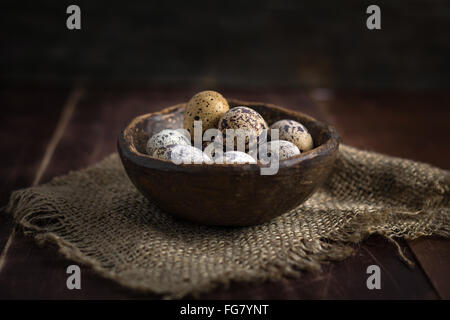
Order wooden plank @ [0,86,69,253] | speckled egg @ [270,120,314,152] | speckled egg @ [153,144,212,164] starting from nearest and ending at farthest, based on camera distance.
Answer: speckled egg @ [153,144,212,164] → speckled egg @ [270,120,314,152] → wooden plank @ [0,86,69,253]

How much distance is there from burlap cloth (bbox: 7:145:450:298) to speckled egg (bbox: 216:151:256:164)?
0.55ft

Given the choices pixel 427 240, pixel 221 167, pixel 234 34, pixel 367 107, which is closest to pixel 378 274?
pixel 427 240

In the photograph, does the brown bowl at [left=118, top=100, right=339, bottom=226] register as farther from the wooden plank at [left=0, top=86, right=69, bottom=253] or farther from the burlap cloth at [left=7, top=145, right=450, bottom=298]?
the wooden plank at [left=0, top=86, right=69, bottom=253]

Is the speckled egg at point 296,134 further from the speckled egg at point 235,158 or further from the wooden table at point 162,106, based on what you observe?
the wooden table at point 162,106

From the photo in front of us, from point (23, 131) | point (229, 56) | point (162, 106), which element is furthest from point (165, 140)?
point (229, 56)

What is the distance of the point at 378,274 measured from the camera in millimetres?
1010

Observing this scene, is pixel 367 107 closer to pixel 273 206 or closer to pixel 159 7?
pixel 159 7

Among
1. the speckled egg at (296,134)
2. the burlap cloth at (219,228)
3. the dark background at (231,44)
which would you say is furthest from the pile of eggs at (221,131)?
the dark background at (231,44)

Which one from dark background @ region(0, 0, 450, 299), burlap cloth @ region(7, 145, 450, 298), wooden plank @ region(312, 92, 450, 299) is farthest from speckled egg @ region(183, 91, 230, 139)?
dark background @ region(0, 0, 450, 299)

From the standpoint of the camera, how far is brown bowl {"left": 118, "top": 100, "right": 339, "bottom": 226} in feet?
3.30

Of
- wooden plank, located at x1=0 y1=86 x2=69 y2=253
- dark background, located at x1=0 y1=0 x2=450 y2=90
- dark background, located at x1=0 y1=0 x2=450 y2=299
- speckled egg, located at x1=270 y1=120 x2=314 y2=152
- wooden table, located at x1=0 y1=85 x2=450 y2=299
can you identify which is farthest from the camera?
dark background, located at x1=0 y1=0 x2=450 y2=90
